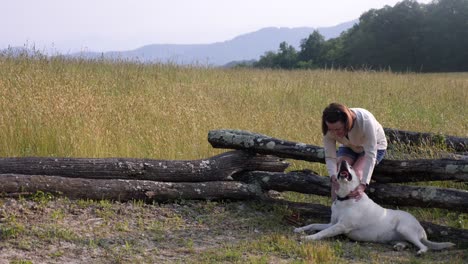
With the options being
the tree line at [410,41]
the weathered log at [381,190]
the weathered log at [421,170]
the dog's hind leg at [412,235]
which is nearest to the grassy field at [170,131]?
the dog's hind leg at [412,235]

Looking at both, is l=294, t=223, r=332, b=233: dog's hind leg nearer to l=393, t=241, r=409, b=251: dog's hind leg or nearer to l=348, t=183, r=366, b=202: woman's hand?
l=348, t=183, r=366, b=202: woman's hand

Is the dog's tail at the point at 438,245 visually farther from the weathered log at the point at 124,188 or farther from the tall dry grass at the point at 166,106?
the tall dry grass at the point at 166,106

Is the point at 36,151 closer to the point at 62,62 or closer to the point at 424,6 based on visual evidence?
the point at 62,62

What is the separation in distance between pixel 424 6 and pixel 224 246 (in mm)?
42822

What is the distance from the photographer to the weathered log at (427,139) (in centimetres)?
685

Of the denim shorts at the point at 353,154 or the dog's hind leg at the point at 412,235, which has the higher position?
the denim shorts at the point at 353,154

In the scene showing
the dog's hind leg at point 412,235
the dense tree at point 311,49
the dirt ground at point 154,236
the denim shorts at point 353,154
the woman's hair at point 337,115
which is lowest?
the dirt ground at point 154,236

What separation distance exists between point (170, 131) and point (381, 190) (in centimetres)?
351

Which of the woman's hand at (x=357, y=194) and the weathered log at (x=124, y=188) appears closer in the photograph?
the woman's hand at (x=357, y=194)

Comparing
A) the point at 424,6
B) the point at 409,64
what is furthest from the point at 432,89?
the point at 424,6

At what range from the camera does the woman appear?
16.7 ft

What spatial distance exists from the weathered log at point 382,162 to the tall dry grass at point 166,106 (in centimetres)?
132

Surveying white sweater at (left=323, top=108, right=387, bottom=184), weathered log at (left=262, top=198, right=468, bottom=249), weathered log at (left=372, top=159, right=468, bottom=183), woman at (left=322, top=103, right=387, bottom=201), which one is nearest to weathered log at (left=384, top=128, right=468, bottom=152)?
weathered log at (left=372, top=159, right=468, bottom=183)

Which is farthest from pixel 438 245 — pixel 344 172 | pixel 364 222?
pixel 344 172
